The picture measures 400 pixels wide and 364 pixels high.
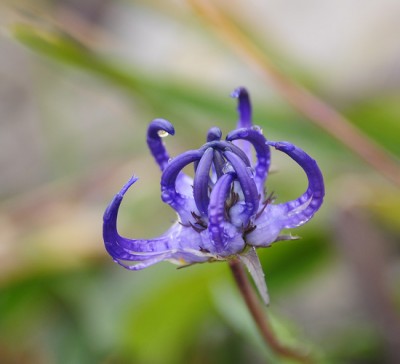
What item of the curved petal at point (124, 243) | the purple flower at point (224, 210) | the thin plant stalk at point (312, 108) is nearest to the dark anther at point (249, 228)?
the purple flower at point (224, 210)

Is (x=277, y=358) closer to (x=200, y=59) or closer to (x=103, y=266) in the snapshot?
(x=103, y=266)

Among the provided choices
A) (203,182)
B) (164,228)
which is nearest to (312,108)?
(164,228)

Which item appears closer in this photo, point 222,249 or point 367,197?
point 222,249

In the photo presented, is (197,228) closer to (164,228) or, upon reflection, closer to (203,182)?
(203,182)

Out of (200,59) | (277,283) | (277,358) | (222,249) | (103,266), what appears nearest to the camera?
(222,249)

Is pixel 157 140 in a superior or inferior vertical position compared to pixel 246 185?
superior

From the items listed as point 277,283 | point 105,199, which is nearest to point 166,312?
point 277,283

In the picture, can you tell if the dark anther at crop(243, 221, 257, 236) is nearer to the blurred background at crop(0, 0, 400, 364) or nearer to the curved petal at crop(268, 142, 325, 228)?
the curved petal at crop(268, 142, 325, 228)
